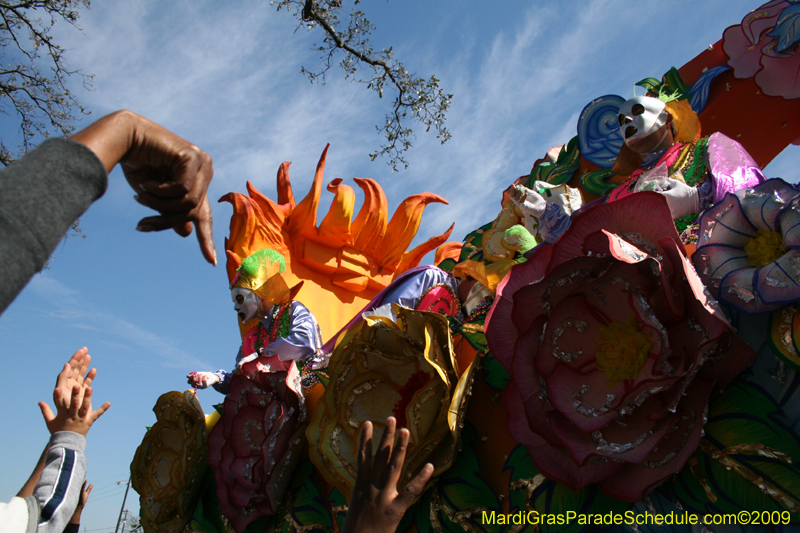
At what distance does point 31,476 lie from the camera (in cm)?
247

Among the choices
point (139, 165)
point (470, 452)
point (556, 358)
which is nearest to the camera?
point (139, 165)

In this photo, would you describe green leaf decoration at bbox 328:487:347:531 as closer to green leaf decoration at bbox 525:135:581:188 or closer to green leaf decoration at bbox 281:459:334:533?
green leaf decoration at bbox 281:459:334:533

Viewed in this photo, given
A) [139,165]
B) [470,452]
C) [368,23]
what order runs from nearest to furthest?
[139,165]
[470,452]
[368,23]

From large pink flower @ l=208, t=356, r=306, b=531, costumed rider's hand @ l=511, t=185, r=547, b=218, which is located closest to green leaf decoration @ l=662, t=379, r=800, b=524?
costumed rider's hand @ l=511, t=185, r=547, b=218

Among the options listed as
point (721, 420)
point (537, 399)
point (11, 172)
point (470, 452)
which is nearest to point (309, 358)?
point (470, 452)

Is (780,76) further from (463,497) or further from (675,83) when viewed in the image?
(463,497)

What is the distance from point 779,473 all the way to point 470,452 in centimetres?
115

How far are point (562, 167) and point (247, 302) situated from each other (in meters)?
2.47

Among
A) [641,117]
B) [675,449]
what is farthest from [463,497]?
[641,117]

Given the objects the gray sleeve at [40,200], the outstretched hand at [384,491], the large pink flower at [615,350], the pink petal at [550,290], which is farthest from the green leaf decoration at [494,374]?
the gray sleeve at [40,200]

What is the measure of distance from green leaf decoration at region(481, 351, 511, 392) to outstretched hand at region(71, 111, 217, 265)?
1520 millimetres

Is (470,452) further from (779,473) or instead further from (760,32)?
(760,32)

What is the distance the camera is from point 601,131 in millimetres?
3797

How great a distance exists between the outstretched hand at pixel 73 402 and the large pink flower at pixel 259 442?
27.9 inches
